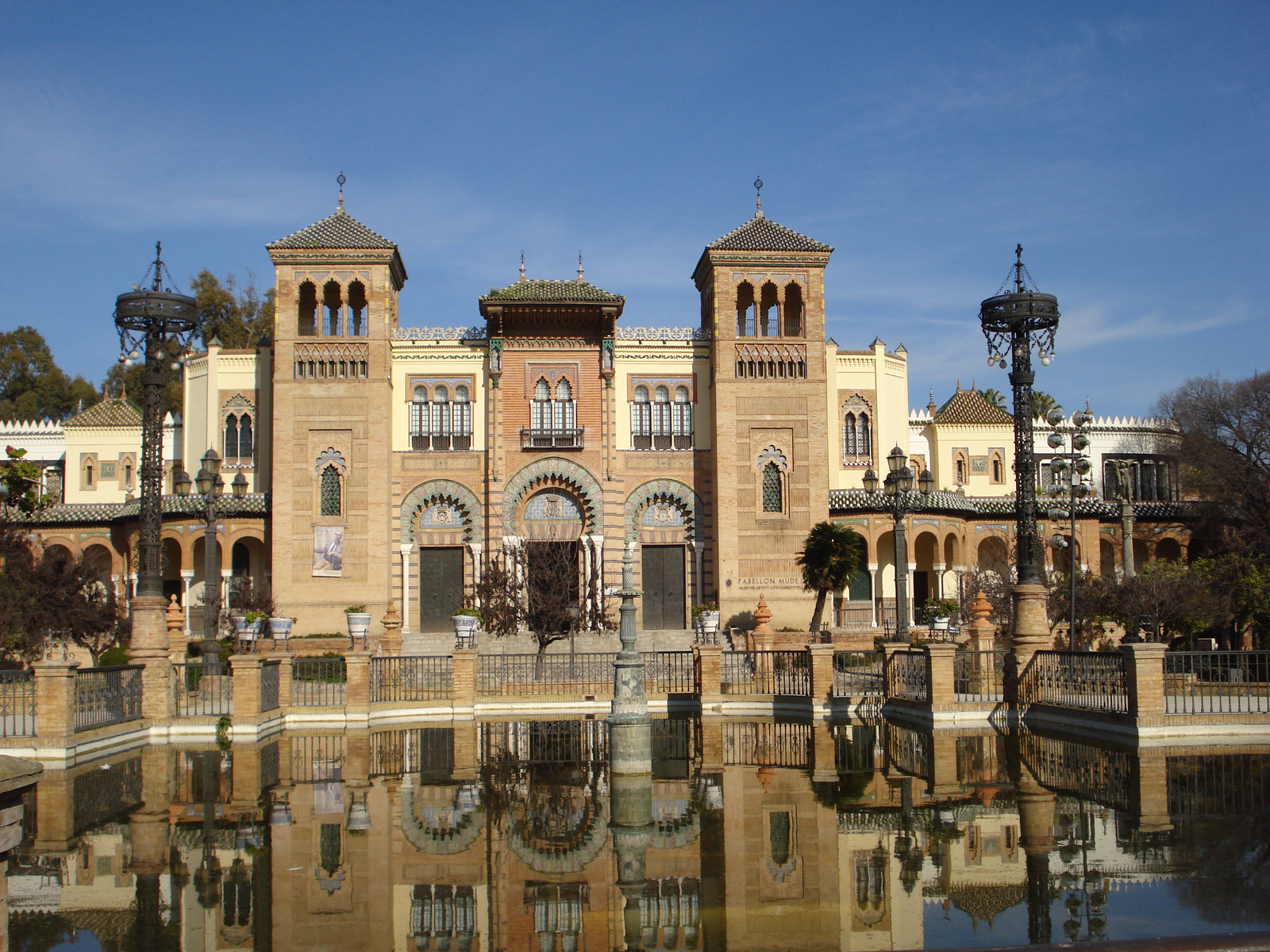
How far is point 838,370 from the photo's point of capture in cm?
3488

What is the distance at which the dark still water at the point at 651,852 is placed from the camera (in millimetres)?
6852

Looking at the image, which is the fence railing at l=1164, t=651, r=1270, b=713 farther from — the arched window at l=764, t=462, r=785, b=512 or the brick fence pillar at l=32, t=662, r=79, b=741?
the arched window at l=764, t=462, r=785, b=512

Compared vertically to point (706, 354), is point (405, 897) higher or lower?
lower

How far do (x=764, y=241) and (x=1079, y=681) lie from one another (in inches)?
805

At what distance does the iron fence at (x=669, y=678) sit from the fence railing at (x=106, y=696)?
8.02 meters

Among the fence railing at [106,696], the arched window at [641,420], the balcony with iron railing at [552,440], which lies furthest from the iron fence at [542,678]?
the arched window at [641,420]

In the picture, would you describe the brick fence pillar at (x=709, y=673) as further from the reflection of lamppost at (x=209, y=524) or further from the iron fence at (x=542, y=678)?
the reflection of lamppost at (x=209, y=524)

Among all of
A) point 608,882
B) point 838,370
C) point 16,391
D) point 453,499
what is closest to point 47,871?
point 608,882

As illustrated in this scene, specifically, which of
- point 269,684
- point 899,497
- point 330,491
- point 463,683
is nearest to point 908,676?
point 899,497

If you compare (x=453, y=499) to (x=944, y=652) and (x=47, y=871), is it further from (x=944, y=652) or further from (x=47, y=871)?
(x=47, y=871)

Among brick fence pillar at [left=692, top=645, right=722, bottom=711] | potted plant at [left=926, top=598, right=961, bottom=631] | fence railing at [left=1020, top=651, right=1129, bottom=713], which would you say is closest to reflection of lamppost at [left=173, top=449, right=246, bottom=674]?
brick fence pillar at [left=692, top=645, right=722, bottom=711]

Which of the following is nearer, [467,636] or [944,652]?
[944,652]

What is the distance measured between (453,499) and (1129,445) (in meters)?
26.6

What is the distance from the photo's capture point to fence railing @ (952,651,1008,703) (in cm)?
1705
